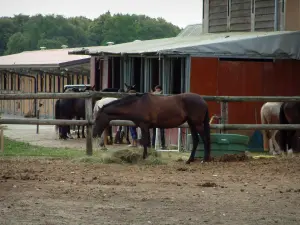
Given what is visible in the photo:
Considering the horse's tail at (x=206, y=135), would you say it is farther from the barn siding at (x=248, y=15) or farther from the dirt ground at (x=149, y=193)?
the barn siding at (x=248, y=15)

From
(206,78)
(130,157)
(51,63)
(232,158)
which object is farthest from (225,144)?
(51,63)

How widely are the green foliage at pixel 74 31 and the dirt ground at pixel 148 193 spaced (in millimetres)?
71060

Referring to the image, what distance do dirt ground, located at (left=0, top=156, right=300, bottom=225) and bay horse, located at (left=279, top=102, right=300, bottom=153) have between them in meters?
3.50

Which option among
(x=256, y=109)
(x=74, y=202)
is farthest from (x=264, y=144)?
(x=74, y=202)

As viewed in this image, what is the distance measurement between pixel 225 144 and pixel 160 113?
154 cm

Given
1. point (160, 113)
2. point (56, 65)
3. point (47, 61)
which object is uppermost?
point (47, 61)

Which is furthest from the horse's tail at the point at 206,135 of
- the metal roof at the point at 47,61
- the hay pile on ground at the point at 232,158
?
the metal roof at the point at 47,61

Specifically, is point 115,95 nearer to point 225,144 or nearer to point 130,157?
point 130,157

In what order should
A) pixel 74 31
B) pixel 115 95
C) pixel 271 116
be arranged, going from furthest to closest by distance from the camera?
1. pixel 74 31
2. pixel 271 116
3. pixel 115 95

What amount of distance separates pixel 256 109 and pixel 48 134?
29.0ft

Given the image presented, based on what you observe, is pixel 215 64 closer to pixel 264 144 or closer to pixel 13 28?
pixel 264 144

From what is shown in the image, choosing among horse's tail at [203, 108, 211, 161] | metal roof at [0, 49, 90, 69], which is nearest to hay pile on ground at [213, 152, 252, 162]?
horse's tail at [203, 108, 211, 161]

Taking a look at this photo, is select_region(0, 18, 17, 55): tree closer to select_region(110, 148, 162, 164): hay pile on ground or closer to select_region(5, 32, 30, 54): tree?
select_region(5, 32, 30, 54): tree

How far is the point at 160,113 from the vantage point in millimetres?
16828
